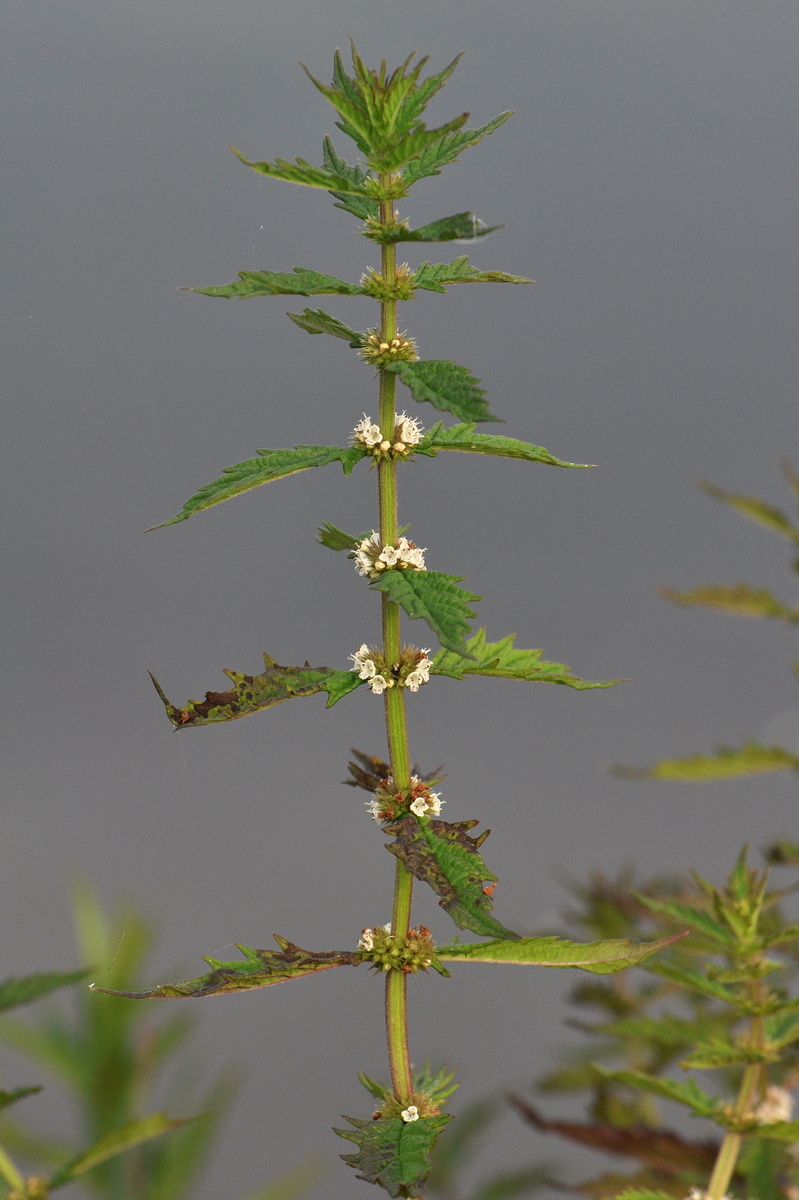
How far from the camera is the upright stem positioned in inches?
69.3

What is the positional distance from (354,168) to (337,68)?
15 cm

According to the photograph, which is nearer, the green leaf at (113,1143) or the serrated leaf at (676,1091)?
the green leaf at (113,1143)

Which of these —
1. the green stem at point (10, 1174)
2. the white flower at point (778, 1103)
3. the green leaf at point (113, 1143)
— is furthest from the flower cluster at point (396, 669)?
the white flower at point (778, 1103)

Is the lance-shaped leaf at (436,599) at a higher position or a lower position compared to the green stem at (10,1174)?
higher

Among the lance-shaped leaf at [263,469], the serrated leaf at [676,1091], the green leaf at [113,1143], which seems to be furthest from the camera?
the serrated leaf at [676,1091]

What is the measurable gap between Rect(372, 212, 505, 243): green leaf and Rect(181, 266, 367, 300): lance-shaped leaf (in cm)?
13

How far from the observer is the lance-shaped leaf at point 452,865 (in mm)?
1509

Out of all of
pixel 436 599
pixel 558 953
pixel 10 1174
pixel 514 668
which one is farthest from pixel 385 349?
pixel 10 1174

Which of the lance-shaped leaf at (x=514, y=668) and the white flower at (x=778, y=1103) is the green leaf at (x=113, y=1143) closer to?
the lance-shaped leaf at (x=514, y=668)

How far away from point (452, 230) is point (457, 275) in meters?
0.27

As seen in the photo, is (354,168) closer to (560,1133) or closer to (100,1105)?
(560,1133)

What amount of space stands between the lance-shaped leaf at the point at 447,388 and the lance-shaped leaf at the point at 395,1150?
3.52ft

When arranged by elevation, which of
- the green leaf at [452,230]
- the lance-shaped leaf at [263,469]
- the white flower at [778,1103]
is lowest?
the white flower at [778,1103]

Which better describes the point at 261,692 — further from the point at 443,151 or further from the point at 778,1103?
the point at 778,1103
